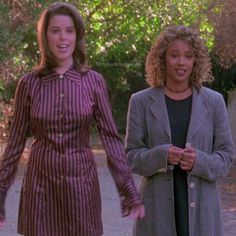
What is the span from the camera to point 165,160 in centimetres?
450

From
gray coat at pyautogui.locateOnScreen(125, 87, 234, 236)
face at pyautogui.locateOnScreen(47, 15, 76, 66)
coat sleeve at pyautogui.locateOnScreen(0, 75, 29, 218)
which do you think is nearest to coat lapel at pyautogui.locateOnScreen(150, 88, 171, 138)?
gray coat at pyautogui.locateOnScreen(125, 87, 234, 236)

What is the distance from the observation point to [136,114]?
15.4 ft

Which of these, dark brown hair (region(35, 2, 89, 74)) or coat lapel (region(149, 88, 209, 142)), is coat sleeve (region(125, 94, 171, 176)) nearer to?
coat lapel (region(149, 88, 209, 142))

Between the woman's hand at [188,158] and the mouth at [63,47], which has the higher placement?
the mouth at [63,47]

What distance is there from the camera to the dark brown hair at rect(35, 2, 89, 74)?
4254 millimetres

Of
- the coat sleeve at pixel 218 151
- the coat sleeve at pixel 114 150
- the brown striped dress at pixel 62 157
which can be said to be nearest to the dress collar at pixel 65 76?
the brown striped dress at pixel 62 157

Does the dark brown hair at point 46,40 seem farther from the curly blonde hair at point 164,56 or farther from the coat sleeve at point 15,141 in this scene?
the curly blonde hair at point 164,56

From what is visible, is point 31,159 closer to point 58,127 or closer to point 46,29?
point 58,127

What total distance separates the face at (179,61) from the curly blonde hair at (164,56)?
0.03 metres

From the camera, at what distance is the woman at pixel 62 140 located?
4152 mm

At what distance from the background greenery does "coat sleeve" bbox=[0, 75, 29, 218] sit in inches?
306

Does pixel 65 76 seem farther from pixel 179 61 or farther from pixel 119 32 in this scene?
pixel 119 32

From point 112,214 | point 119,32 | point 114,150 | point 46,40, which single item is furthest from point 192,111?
point 119,32

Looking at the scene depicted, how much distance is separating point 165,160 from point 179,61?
1.94 ft
